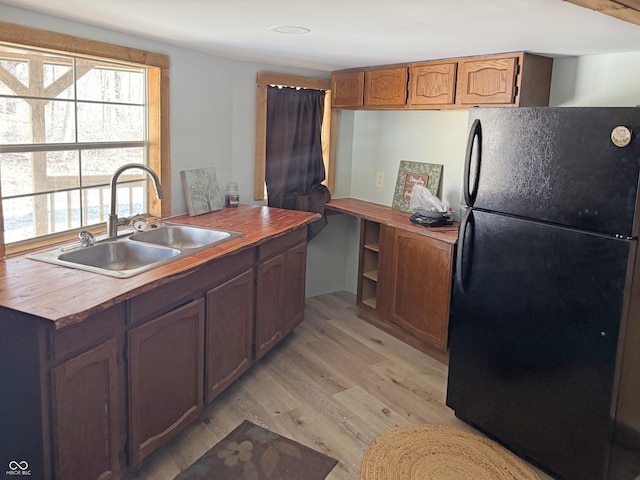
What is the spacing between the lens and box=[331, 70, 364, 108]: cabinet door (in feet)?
13.4

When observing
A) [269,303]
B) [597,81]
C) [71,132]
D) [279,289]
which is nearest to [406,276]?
[279,289]

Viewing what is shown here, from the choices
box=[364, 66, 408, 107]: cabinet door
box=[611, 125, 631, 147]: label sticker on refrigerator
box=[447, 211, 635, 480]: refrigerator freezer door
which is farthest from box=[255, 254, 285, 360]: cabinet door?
box=[611, 125, 631, 147]: label sticker on refrigerator

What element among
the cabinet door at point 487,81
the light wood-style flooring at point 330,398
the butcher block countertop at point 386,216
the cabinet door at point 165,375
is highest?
the cabinet door at point 487,81

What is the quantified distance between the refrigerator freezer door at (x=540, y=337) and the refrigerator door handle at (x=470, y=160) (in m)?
0.10

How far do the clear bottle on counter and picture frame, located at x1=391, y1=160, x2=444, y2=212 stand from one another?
1280 millimetres

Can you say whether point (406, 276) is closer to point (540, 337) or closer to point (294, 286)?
point (294, 286)

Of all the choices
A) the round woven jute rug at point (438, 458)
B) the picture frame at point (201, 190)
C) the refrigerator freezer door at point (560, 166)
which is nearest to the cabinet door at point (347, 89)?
the picture frame at point (201, 190)

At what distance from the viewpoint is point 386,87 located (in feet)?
12.6

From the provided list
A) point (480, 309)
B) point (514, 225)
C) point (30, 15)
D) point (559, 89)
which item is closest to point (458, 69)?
point (559, 89)

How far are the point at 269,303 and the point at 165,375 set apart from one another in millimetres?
1037

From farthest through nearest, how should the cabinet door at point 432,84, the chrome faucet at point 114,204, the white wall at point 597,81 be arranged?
the cabinet door at point 432,84
the white wall at point 597,81
the chrome faucet at point 114,204

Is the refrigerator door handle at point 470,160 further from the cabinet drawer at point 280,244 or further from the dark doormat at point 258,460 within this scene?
the dark doormat at point 258,460

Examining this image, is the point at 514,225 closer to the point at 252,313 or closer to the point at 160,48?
the point at 252,313

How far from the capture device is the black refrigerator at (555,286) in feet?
6.92
